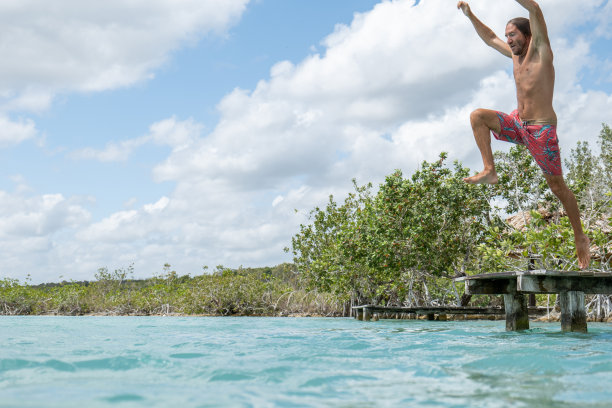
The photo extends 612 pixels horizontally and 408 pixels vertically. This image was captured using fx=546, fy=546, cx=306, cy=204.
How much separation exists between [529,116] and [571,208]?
109 centimetres

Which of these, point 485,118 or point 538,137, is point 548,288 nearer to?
point 538,137

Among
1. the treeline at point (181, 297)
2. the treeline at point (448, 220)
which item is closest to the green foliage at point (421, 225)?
the treeline at point (448, 220)

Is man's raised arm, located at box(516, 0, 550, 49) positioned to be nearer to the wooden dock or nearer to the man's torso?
the man's torso

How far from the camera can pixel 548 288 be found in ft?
22.6

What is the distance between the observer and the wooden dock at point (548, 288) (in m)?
6.82

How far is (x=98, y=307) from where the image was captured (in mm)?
30078

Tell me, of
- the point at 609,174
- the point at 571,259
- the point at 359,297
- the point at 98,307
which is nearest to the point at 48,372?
the point at 571,259

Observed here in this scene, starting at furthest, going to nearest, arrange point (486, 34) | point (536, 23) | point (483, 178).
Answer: point (486, 34)
point (483, 178)
point (536, 23)

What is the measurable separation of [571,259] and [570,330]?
21.0 ft

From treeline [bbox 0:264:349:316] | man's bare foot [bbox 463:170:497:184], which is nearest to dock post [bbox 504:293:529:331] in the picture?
man's bare foot [bbox 463:170:497:184]

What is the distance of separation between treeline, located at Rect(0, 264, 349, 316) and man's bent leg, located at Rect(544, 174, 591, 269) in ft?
54.7

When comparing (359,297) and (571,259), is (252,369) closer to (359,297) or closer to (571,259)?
(571,259)

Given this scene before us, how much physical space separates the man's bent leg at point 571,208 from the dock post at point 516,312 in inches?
90.4

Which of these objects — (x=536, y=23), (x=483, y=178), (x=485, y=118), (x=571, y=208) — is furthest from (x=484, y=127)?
(x=571, y=208)
